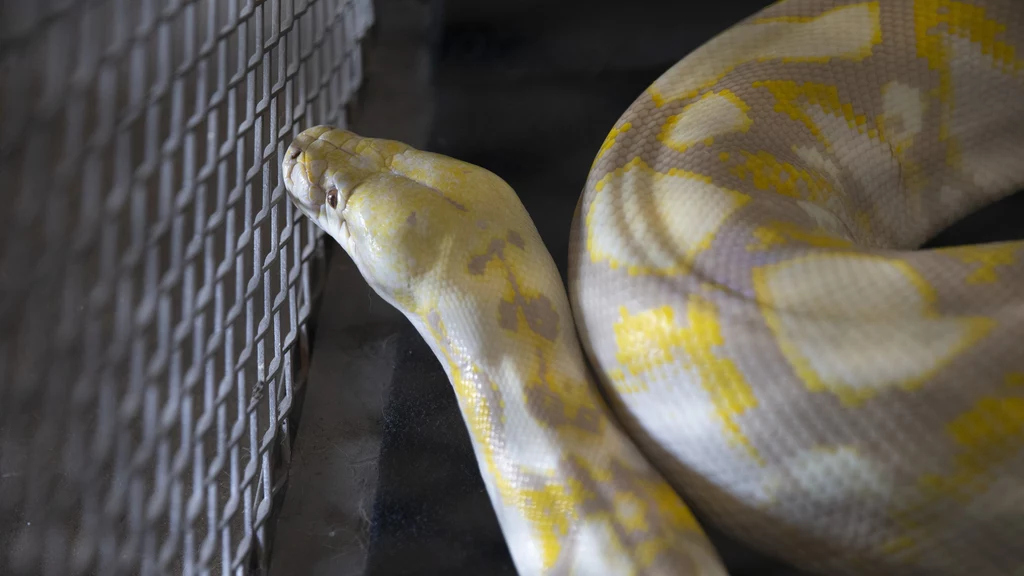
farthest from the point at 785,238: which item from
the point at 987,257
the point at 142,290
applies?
the point at 142,290

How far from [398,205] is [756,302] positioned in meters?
0.64

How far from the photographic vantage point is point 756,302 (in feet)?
3.59

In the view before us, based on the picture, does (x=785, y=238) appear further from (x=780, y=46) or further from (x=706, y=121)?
(x=780, y=46)

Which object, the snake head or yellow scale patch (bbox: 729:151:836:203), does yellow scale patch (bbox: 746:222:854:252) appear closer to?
yellow scale patch (bbox: 729:151:836:203)

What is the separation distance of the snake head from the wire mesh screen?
11cm

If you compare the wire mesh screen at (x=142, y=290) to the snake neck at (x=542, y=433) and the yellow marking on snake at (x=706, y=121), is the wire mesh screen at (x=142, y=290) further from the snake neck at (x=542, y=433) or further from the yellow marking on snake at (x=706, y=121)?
the yellow marking on snake at (x=706, y=121)

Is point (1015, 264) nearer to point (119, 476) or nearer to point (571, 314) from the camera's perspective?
point (571, 314)

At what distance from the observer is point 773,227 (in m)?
1.19

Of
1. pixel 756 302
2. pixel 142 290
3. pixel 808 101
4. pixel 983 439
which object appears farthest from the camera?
pixel 808 101

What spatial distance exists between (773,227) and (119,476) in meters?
1.07

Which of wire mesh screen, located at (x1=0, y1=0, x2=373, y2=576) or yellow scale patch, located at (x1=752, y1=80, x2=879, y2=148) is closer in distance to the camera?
wire mesh screen, located at (x1=0, y1=0, x2=373, y2=576)

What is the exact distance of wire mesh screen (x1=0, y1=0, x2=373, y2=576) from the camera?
0.95 metres

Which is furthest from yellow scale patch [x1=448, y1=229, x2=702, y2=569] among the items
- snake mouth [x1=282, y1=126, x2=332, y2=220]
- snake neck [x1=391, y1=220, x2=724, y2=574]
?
snake mouth [x1=282, y1=126, x2=332, y2=220]

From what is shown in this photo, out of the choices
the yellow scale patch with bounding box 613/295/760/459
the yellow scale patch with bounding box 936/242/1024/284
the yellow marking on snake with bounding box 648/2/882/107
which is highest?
the yellow marking on snake with bounding box 648/2/882/107
